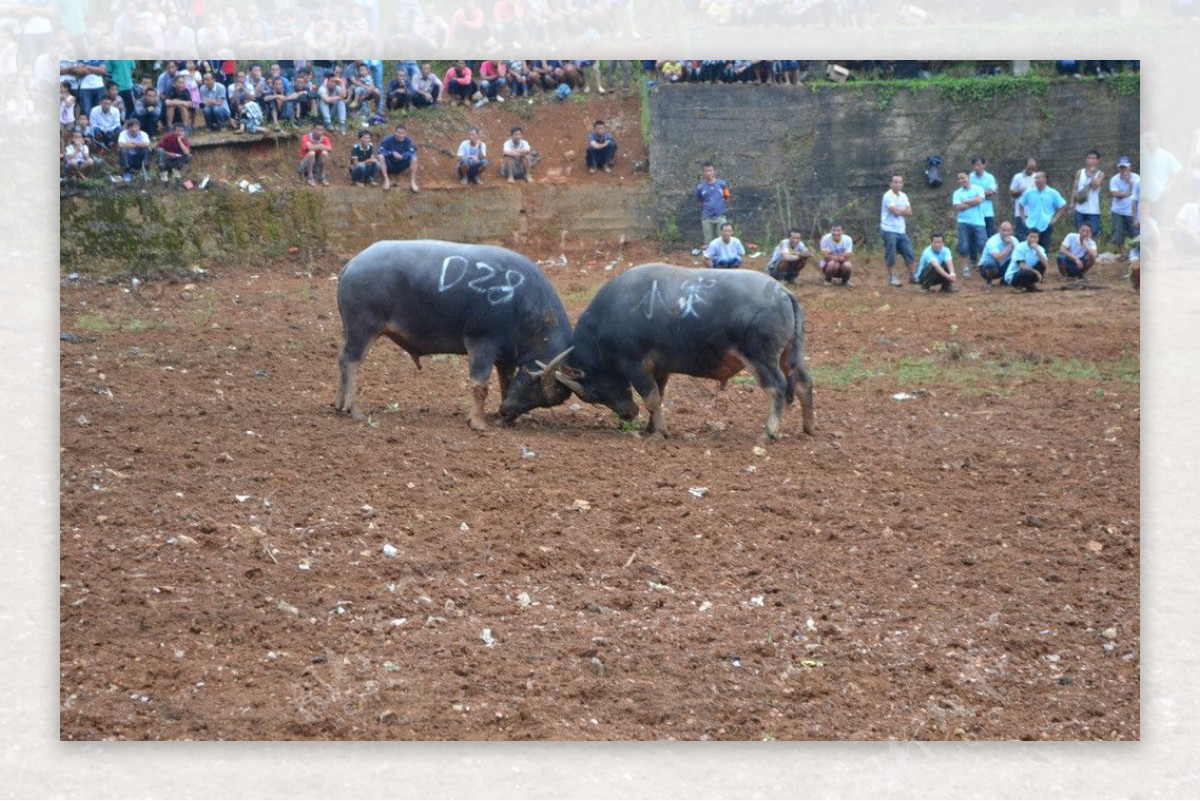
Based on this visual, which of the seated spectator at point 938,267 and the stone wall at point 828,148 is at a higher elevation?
the stone wall at point 828,148

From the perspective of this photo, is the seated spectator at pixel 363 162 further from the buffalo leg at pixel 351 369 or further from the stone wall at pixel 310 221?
the buffalo leg at pixel 351 369

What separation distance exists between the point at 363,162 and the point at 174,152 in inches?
109

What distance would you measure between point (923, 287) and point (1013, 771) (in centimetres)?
1081

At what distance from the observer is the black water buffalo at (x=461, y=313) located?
10.6 meters

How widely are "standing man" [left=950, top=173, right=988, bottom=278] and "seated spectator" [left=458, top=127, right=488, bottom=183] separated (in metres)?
5.40

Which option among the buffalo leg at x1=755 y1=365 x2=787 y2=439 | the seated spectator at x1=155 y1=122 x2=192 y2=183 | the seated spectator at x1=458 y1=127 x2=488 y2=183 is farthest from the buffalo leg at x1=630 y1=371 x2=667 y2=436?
the seated spectator at x1=458 y1=127 x2=488 y2=183

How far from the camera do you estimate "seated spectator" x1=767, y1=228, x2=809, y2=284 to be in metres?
16.8

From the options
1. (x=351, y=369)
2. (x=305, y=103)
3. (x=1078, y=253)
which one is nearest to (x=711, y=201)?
(x=1078, y=253)

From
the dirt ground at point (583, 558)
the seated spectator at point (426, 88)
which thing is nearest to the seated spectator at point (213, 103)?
the seated spectator at point (426, 88)

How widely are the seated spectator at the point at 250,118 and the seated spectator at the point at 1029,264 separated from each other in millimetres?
7897

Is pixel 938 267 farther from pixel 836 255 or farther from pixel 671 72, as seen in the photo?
pixel 671 72

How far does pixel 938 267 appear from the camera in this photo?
53.3 feet

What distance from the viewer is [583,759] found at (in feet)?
20.7

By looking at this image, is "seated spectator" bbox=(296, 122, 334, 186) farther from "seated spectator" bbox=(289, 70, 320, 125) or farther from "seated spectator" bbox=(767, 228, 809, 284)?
"seated spectator" bbox=(767, 228, 809, 284)
